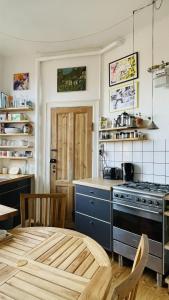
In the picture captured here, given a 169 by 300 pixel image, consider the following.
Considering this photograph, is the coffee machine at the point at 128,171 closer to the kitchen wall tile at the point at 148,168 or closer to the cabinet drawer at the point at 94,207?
the kitchen wall tile at the point at 148,168

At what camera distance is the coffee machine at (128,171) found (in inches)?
113

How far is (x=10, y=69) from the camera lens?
12.6 feet

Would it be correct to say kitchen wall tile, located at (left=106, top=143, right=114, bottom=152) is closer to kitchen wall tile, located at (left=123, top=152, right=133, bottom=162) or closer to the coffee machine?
kitchen wall tile, located at (left=123, top=152, right=133, bottom=162)

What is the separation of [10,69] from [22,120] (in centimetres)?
99

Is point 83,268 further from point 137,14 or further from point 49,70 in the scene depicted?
point 49,70

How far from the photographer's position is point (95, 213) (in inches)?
104

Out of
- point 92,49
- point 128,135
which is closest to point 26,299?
point 128,135

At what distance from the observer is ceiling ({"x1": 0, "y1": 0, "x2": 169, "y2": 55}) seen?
2.44 m

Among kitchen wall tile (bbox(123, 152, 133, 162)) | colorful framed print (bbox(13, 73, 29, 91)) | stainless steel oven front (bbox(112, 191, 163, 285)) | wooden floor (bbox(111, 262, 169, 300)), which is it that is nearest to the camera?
wooden floor (bbox(111, 262, 169, 300))

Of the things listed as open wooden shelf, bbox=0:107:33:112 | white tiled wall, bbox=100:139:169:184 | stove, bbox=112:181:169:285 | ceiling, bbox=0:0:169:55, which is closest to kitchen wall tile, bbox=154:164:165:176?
white tiled wall, bbox=100:139:169:184

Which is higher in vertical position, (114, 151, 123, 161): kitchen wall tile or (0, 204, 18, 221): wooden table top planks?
(114, 151, 123, 161): kitchen wall tile

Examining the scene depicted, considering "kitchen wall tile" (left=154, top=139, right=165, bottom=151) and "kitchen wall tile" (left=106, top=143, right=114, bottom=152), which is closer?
"kitchen wall tile" (left=154, top=139, right=165, bottom=151)

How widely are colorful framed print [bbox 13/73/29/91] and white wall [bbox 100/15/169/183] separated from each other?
157 cm

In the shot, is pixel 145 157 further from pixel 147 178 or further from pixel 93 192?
pixel 93 192
